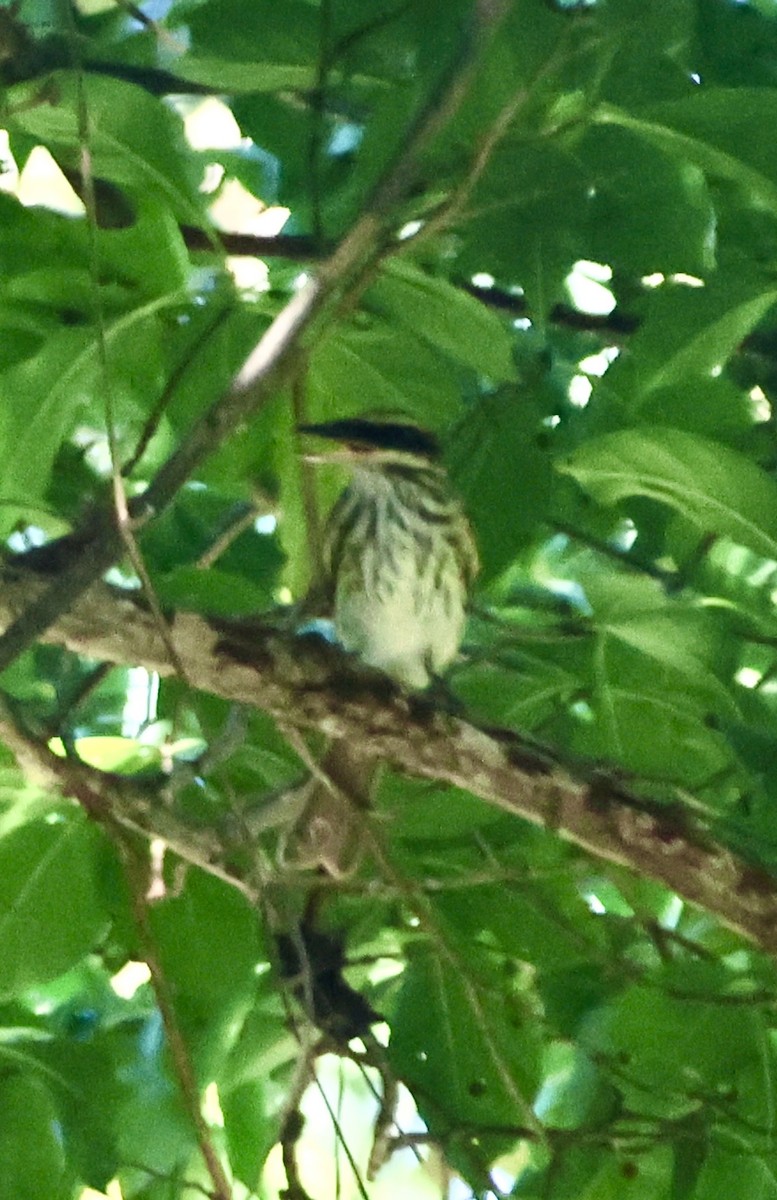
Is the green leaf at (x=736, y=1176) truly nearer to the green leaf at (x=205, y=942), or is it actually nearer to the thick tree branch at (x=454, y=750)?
the thick tree branch at (x=454, y=750)

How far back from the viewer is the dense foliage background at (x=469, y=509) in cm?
95

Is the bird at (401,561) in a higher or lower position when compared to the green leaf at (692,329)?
lower

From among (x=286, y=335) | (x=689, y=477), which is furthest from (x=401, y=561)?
(x=286, y=335)

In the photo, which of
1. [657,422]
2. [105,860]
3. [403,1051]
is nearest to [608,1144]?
[403,1051]

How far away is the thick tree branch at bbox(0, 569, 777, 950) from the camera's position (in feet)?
3.99

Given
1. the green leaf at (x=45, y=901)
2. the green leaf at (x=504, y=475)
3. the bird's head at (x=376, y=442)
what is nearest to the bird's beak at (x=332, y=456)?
the bird's head at (x=376, y=442)

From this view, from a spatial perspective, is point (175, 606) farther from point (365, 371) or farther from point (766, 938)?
point (766, 938)

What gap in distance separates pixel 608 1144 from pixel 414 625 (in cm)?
71

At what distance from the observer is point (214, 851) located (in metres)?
1.19

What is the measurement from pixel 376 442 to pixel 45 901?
583mm

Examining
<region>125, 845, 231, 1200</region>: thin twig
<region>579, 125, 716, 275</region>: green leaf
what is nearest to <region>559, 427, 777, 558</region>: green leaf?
<region>579, 125, 716, 275</region>: green leaf

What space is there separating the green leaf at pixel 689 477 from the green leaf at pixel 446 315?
95mm

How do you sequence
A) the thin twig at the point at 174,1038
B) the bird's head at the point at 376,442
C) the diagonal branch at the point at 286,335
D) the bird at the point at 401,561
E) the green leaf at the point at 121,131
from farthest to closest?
the bird at the point at 401,561, the bird's head at the point at 376,442, the thin twig at the point at 174,1038, the green leaf at the point at 121,131, the diagonal branch at the point at 286,335

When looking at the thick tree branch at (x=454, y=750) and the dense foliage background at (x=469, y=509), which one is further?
the thick tree branch at (x=454, y=750)
